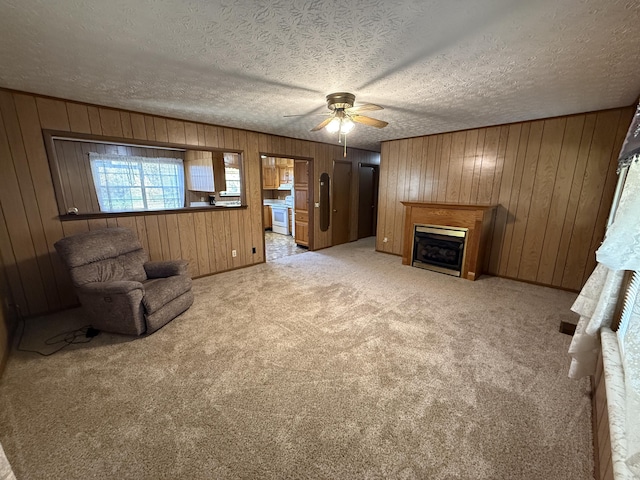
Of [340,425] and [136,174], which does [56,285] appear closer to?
[136,174]

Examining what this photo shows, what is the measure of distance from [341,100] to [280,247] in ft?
13.5

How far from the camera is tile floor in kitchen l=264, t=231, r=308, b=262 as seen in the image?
5.51m

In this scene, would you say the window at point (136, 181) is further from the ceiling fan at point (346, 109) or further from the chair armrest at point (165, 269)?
the ceiling fan at point (346, 109)

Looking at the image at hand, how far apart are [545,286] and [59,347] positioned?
5956mm

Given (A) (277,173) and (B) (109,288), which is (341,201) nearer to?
(A) (277,173)

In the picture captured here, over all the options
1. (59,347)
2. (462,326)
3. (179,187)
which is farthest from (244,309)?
(179,187)

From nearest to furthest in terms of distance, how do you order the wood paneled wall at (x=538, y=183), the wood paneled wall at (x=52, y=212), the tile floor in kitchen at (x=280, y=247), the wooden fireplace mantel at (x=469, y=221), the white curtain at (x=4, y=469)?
the white curtain at (x=4, y=469), the wood paneled wall at (x=52, y=212), the wood paneled wall at (x=538, y=183), the wooden fireplace mantel at (x=469, y=221), the tile floor in kitchen at (x=280, y=247)

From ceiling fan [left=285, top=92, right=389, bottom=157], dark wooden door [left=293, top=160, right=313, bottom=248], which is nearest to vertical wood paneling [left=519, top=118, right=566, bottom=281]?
ceiling fan [left=285, top=92, right=389, bottom=157]

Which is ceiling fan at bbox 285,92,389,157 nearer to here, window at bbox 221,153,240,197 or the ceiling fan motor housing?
the ceiling fan motor housing

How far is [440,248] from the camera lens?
4.38 meters

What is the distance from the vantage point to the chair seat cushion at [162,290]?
2447 mm

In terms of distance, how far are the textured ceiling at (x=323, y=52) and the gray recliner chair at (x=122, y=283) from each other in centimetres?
155

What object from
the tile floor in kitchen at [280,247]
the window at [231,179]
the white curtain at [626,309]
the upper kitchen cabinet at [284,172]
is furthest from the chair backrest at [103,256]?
the upper kitchen cabinet at [284,172]

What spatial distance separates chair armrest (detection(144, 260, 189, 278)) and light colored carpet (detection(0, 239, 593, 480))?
0.52m
